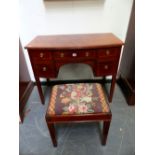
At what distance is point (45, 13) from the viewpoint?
4.91 feet

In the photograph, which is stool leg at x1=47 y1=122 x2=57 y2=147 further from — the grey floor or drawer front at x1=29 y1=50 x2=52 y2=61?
drawer front at x1=29 y1=50 x2=52 y2=61

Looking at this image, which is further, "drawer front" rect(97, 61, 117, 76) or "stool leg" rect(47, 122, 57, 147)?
"drawer front" rect(97, 61, 117, 76)

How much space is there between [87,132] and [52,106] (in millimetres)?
542

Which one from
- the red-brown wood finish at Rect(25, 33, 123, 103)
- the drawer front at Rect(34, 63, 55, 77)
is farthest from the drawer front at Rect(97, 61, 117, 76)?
the drawer front at Rect(34, 63, 55, 77)

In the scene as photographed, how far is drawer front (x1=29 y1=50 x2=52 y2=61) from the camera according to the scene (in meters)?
1.24

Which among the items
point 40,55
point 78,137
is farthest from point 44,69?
point 78,137

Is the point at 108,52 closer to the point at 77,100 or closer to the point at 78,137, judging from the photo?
the point at 77,100

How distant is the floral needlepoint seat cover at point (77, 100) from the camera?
945 millimetres

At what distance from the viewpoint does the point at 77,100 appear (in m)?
1.03

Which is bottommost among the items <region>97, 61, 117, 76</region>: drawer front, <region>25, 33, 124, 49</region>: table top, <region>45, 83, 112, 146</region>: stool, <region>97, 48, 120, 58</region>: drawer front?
<region>45, 83, 112, 146</region>: stool
